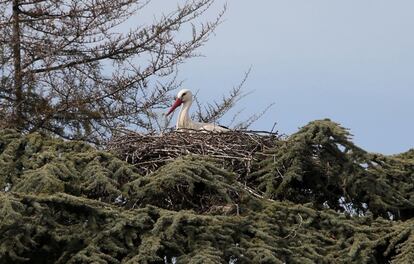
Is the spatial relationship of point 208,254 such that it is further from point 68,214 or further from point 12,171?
point 12,171

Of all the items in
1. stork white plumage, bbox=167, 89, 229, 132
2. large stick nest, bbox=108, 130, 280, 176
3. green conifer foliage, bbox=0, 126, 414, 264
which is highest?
stork white plumage, bbox=167, 89, 229, 132

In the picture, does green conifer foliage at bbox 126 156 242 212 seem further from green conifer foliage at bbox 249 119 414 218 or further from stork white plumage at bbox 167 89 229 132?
stork white plumage at bbox 167 89 229 132

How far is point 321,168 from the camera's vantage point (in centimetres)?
1105

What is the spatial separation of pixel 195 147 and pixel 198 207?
1.73 meters

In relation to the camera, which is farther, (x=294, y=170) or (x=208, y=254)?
(x=294, y=170)

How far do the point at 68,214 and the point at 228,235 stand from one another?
1.13 m

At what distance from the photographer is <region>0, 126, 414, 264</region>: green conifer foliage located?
8.95m

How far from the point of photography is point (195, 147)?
40.2ft

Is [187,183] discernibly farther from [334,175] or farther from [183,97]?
[183,97]

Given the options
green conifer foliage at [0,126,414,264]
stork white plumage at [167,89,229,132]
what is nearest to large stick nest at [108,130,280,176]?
green conifer foliage at [0,126,414,264]

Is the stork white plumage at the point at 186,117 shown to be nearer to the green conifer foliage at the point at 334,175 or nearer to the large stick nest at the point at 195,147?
the large stick nest at the point at 195,147

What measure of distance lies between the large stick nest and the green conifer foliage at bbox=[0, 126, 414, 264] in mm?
302

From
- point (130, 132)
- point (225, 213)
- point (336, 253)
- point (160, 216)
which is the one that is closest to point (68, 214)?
point (160, 216)

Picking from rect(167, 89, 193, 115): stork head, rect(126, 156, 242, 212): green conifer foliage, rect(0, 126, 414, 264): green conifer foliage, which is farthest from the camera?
rect(167, 89, 193, 115): stork head
